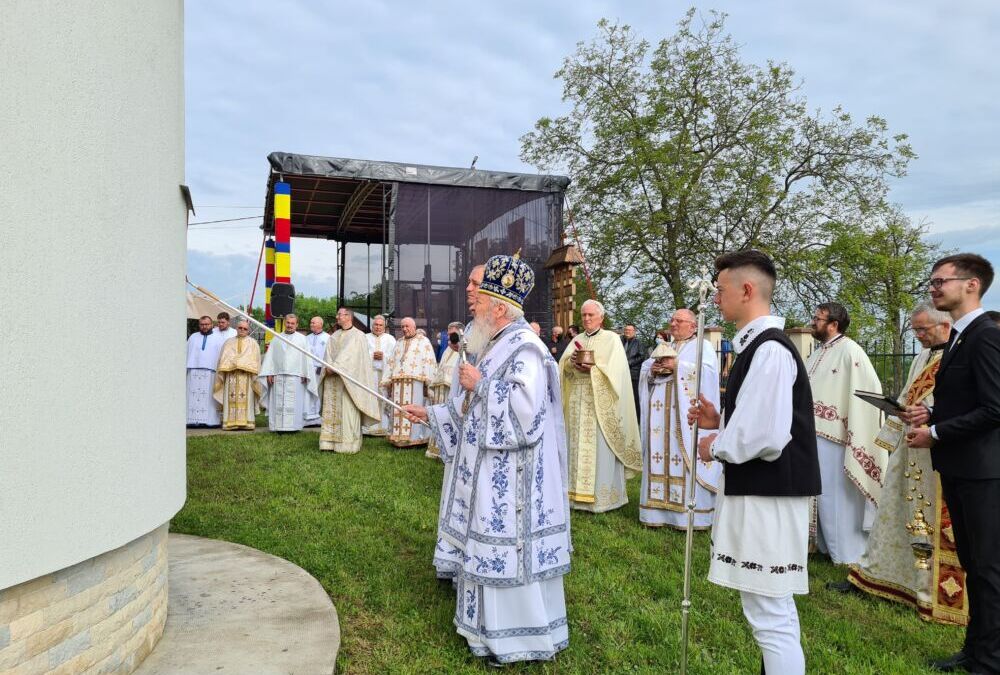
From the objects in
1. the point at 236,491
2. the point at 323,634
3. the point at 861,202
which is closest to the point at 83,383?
the point at 323,634

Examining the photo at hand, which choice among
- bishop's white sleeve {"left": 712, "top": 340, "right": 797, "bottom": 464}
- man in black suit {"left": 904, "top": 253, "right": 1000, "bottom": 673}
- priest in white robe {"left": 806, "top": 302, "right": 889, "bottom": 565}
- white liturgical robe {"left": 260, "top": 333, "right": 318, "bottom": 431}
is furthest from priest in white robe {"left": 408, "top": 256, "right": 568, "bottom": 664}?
white liturgical robe {"left": 260, "top": 333, "right": 318, "bottom": 431}

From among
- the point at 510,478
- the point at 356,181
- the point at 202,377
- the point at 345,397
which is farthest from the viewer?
the point at 356,181

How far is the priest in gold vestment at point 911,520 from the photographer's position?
13.8 ft

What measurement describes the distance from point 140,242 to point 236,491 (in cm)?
514

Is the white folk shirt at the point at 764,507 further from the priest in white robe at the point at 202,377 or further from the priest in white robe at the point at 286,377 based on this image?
the priest in white robe at the point at 202,377

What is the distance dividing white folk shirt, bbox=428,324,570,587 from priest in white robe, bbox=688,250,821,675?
1.03 metres

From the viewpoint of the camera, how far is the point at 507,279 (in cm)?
386

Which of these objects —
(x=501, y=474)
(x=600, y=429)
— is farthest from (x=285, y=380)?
(x=501, y=474)

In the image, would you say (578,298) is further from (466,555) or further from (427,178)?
(466,555)

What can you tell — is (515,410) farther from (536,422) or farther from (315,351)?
(315,351)

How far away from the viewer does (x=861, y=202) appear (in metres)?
16.8

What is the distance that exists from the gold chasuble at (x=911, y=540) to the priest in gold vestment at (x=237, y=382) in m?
10.6

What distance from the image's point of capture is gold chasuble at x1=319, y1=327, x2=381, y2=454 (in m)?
10.2

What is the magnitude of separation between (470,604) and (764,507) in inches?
68.5
